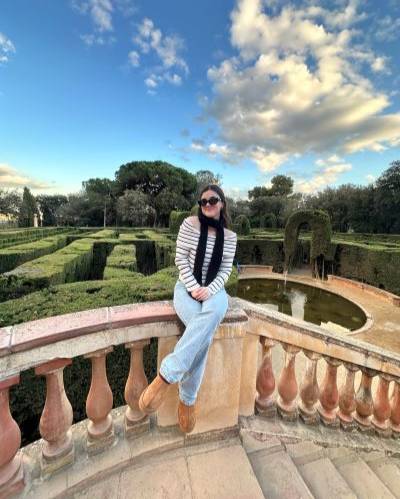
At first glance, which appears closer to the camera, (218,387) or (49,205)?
(218,387)

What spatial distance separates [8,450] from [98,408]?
1.35ft

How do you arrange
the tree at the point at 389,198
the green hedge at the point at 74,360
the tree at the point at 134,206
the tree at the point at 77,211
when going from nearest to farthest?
the green hedge at the point at 74,360 → the tree at the point at 389,198 → the tree at the point at 134,206 → the tree at the point at 77,211

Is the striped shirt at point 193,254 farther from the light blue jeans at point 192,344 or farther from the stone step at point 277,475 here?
the stone step at point 277,475

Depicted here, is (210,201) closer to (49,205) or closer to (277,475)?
(277,475)

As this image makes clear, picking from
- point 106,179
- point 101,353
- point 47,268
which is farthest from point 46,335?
point 106,179

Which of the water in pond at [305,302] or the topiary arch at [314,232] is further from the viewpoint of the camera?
the topiary arch at [314,232]

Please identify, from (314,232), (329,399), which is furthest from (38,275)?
(314,232)

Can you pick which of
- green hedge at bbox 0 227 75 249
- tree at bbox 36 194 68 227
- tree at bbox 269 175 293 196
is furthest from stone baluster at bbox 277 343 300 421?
tree at bbox 36 194 68 227

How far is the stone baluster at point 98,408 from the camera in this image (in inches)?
55.4

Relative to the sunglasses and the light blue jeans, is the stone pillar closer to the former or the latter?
the light blue jeans

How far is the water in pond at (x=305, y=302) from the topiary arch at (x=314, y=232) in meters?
2.01

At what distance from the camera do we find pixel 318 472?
1681 millimetres

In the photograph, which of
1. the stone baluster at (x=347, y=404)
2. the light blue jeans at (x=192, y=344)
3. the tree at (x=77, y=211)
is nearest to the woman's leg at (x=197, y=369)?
the light blue jeans at (x=192, y=344)

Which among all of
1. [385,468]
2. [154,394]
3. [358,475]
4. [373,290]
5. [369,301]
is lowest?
[369,301]
